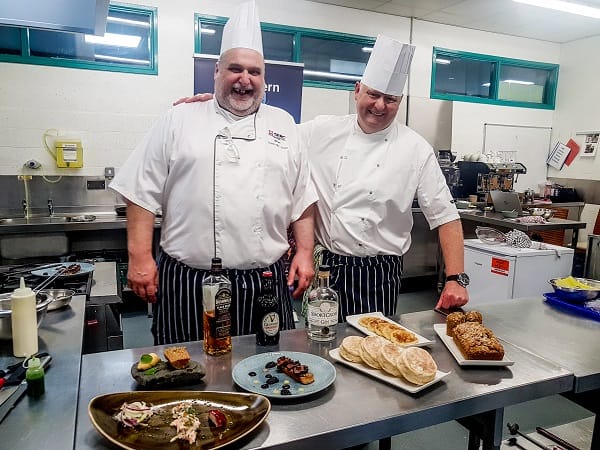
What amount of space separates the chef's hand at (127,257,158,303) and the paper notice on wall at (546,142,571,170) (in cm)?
709

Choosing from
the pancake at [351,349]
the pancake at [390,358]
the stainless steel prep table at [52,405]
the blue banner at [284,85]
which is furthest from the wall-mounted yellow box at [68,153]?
the pancake at [390,358]

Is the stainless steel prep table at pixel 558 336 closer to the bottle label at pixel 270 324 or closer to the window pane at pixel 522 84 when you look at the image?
the bottle label at pixel 270 324

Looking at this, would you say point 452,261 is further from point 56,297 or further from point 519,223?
point 519,223

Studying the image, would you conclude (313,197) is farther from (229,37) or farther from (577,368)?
(577,368)

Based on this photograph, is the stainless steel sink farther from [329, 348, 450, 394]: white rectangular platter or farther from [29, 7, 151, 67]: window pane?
[329, 348, 450, 394]: white rectangular platter

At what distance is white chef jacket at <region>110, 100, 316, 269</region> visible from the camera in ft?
5.68

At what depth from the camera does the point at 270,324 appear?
139 centimetres

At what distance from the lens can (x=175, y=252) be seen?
5.74ft

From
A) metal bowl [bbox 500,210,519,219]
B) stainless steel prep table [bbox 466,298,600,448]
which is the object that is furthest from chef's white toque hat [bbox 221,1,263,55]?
metal bowl [bbox 500,210,519,219]

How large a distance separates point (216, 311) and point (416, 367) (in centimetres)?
54

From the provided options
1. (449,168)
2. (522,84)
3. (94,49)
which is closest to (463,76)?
(522,84)

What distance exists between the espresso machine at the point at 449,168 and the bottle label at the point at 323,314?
14.2 feet

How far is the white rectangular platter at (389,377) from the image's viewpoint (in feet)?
3.76

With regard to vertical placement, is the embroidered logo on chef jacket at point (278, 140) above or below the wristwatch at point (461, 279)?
above
